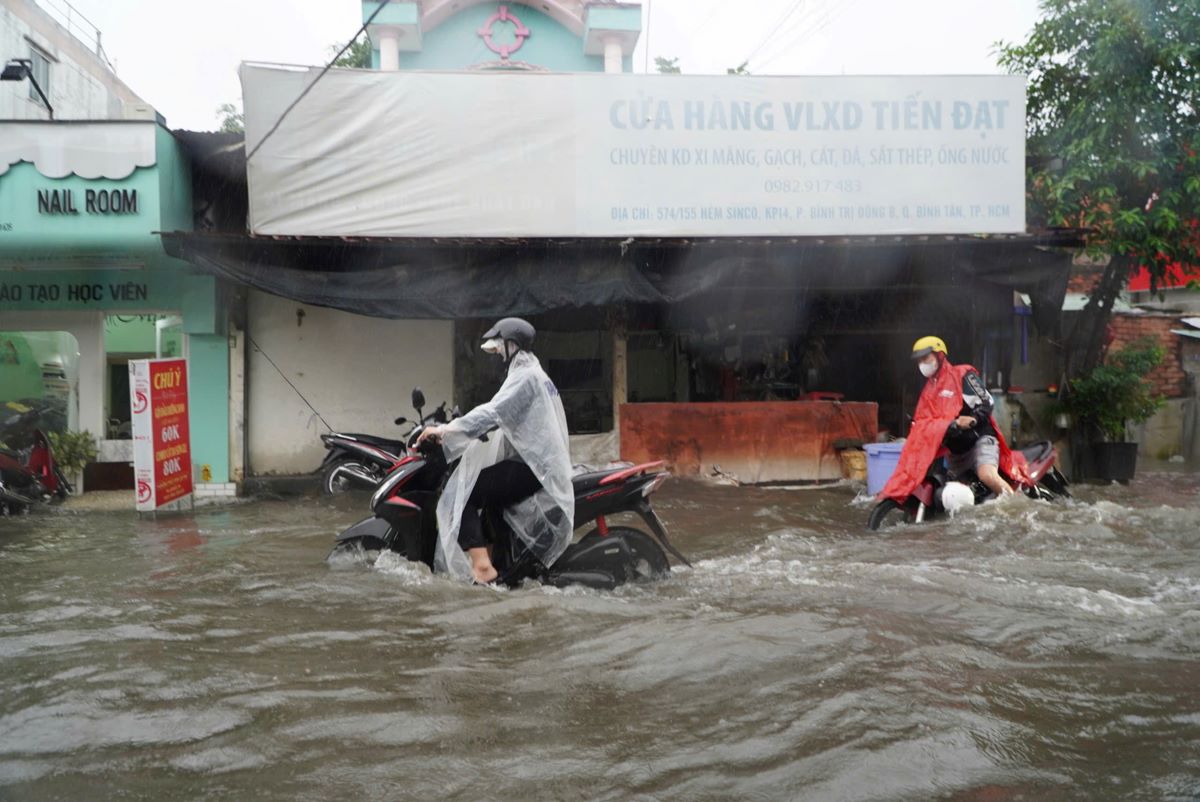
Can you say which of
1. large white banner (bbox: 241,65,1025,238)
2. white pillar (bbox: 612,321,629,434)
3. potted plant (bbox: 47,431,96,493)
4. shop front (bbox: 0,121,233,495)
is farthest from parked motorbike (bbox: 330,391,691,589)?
potted plant (bbox: 47,431,96,493)

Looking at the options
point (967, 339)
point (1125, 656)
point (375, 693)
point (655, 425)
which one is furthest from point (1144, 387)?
point (375, 693)

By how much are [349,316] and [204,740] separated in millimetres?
8741

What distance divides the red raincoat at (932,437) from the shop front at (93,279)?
728cm

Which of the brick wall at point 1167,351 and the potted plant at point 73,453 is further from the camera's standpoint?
the brick wall at point 1167,351

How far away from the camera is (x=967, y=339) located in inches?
480

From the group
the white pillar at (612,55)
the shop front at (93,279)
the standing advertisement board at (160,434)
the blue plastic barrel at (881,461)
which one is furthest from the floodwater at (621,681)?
the white pillar at (612,55)

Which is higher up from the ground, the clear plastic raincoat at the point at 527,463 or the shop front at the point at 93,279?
the shop front at the point at 93,279

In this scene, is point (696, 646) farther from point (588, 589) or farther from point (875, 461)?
point (875, 461)

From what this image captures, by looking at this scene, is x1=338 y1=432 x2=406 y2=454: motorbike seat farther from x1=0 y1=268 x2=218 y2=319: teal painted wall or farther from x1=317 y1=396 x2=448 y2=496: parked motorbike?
x1=0 y1=268 x2=218 y2=319: teal painted wall

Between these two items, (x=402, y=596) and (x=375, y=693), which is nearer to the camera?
(x=375, y=693)

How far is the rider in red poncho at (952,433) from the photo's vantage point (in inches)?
305

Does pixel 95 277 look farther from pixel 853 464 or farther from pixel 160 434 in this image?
pixel 853 464

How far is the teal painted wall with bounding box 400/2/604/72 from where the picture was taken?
1588 cm

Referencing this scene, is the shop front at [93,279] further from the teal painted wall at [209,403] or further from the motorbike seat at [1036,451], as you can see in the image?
the motorbike seat at [1036,451]
